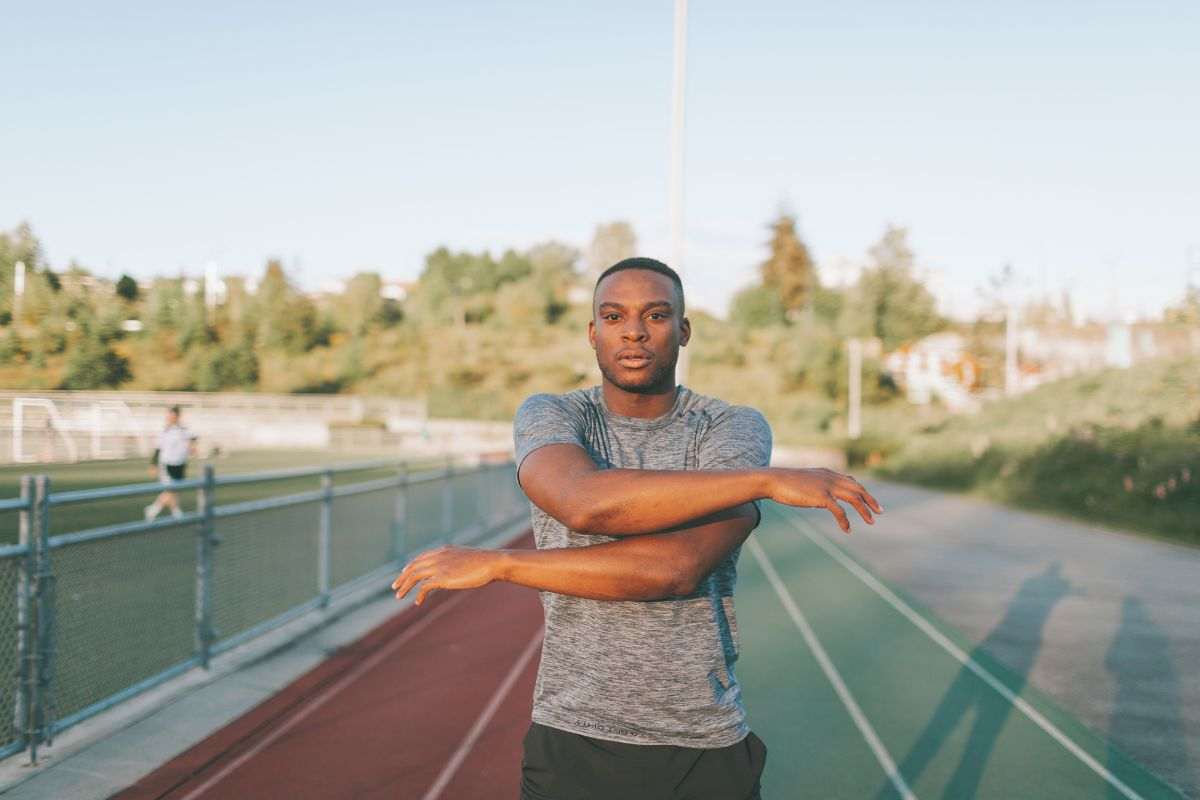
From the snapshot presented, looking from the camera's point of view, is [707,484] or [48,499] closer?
[707,484]

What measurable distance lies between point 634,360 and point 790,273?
11047 centimetres

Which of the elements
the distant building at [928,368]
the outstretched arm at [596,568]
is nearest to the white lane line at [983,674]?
the outstretched arm at [596,568]

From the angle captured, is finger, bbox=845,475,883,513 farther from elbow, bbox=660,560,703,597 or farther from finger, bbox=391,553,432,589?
finger, bbox=391,553,432,589

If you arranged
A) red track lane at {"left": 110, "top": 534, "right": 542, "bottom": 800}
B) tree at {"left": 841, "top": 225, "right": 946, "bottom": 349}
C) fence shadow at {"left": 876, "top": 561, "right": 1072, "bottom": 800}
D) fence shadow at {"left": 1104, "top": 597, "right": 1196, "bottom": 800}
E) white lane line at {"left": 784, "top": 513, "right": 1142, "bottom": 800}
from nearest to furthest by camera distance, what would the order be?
red track lane at {"left": 110, "top": 534, "right": 542, "bottom": 800} → fence shadow at {"left": 876, "top": 561, "right": 1072, "bottom": 800} → white lane line at {"left": 784, "top": 513, "right": 1142, "bottom": 800} → fence shadow at {"left": 1104, "top": 597, "right": 1196, "bottom": 800} → tree at {"left": 841, "top": 225, "right": 946, "bottom": 349}

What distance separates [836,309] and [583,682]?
11081 cm

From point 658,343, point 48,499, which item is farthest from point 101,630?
point 658,343

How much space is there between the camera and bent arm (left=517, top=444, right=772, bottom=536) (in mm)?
1980

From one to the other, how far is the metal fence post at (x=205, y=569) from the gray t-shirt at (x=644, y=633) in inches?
217

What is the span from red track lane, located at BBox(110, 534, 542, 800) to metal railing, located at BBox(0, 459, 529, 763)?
0.67 meters

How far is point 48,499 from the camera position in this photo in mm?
5309

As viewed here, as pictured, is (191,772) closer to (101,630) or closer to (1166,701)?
(101,630)

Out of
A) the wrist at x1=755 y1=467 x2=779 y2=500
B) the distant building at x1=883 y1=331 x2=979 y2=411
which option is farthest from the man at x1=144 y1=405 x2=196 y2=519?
the distant building at x1=883 y1=331 x2=979 y2=411

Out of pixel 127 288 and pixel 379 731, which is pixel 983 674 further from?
pixel 127 288

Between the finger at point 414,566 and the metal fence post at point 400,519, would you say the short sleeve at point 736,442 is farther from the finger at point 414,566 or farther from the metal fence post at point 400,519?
the metal fence post at point 400,519
